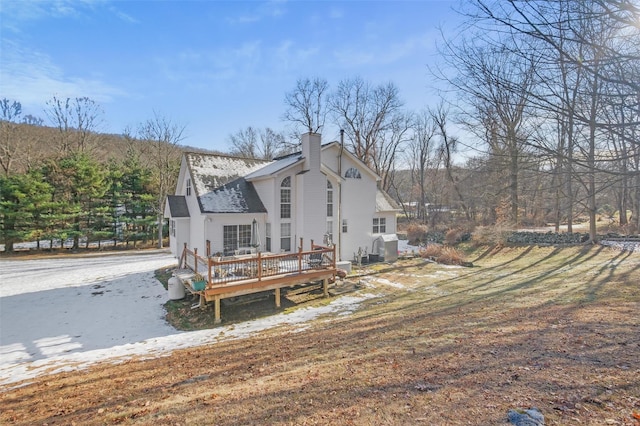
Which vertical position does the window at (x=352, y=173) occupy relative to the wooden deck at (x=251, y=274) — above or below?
above

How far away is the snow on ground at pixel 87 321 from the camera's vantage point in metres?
7.43

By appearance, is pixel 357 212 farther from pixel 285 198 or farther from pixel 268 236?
pixel 268 236

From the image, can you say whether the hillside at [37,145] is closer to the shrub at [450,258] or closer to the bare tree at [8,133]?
the bare tree at [8,133]

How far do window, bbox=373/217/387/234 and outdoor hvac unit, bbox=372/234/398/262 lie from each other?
939 millimetres

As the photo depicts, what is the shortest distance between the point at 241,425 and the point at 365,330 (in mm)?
4184

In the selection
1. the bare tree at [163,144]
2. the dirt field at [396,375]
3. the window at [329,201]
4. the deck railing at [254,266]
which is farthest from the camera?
the bare tree at [163,144]

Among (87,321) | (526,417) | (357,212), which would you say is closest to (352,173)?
(357,212)

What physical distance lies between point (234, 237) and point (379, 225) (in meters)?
9.64

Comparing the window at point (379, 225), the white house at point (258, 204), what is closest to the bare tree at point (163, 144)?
the white house at point (258, 204)

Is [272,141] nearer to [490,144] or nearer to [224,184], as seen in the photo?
[224,184]

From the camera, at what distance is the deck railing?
9.99 m

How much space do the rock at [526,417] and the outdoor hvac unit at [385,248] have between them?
49.0 ft

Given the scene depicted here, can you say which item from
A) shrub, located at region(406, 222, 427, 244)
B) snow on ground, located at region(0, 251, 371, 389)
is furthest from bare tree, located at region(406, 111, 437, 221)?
snow on ground, located at region(0, 251, 371, 389)

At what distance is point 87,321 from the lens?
9820mm
